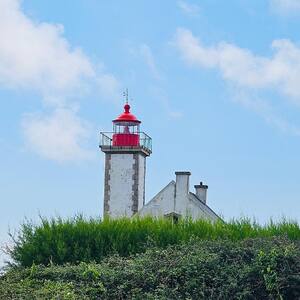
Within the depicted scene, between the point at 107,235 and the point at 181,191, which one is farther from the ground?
the point at 181,191

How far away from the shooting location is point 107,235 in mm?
16172

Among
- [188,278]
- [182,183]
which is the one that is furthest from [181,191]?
[188,278]

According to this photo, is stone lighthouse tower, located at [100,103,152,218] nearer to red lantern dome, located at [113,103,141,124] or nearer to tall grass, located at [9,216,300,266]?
red lantern dome, located at [113,103,141,124]

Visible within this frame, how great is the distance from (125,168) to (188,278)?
2726cm

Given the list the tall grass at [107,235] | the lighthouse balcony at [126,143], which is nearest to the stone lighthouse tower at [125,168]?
the lighthouse balcony at [126,143]

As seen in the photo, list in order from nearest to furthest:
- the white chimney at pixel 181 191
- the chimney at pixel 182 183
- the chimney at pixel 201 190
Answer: the white chimney at pixel 181 191, the chimney at pixel 182 183, the chimney at pixel 201 190

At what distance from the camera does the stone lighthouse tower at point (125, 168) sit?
124 ft

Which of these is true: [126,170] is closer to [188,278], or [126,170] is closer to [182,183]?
[182,183]

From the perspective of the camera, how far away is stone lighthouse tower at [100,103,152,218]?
37.9m

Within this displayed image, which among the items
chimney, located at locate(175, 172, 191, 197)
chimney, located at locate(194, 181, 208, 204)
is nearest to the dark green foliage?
A: chimney, located at locate(175, 172, 191, 197)

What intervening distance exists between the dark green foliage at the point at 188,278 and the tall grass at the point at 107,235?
3109 millimetres

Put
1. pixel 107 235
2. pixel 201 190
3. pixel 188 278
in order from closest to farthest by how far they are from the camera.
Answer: pixel 188 278 → pixel 107 235 → pixel 201 190

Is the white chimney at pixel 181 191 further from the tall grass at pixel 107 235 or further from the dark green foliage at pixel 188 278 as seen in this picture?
the dark green foliage at pixel 188 278

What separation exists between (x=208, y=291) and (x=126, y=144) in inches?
1107
